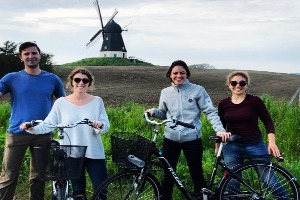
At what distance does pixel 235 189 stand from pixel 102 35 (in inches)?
2312

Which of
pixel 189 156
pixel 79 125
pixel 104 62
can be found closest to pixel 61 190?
pixel 79 125

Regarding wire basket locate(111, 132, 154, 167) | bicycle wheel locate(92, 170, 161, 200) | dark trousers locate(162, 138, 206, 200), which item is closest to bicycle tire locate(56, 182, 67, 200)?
bicycle wheel locate(92, 170, 161, 200)

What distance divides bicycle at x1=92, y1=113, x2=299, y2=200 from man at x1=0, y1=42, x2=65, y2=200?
1048 millimetres

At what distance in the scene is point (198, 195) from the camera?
5.70 m

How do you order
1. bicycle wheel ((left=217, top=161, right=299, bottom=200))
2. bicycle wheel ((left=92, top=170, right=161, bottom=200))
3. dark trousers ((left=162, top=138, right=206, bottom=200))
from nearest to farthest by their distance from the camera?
bicycle wheel ((left=92, top=170, right=161, bottom=200)), bicycle wheel ((left=217, top=161, right=299, bottom=200)), dark trousers ((left=162, top=138, right=206, bottom=200))

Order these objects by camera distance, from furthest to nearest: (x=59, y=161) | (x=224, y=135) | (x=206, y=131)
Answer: (x=206, y=131), (x=224, y=135), (x=59, y=161)

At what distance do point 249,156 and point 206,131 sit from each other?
176 inches

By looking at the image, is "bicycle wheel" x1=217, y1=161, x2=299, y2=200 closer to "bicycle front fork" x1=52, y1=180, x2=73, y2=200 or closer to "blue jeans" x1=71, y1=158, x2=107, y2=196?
"blue jeans" x1=71, y1=158, x2=107, y2=196

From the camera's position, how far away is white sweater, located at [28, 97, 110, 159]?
5148mm

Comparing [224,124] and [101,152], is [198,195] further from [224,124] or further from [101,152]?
[101,152]

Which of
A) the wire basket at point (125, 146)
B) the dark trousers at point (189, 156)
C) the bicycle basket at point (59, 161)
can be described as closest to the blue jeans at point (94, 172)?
the wire basket at point (125, 146)

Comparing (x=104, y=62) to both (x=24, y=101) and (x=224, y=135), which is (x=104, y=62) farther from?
(x=224, y=135)

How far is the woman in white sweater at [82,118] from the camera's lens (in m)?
5.15

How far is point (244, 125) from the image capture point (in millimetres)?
5574
